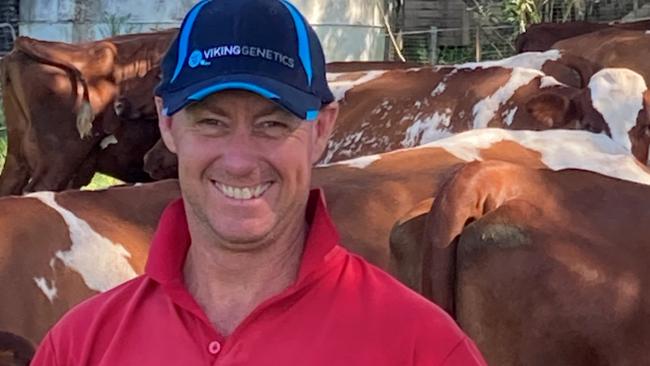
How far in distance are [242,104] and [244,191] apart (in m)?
0.13

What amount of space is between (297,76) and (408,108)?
6739 millimetres

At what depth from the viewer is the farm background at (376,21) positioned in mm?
18688

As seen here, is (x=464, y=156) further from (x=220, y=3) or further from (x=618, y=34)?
(x=618, y=34)

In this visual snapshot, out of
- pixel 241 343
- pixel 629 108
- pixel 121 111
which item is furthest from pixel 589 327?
pixel 121 111

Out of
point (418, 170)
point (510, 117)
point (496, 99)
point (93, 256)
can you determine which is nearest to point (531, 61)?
point (496, 99)

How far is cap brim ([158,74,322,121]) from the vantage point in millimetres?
2051

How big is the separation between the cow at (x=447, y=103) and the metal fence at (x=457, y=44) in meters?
10.2

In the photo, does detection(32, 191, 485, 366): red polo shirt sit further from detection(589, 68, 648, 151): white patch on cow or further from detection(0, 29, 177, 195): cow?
detection(0, 29, 177, 195): cow

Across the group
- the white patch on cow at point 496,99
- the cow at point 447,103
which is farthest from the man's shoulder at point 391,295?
the white patch on cow at point 496,99

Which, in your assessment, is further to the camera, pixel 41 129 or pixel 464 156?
pixel 41 129

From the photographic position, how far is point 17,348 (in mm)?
3000

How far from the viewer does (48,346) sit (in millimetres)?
2166

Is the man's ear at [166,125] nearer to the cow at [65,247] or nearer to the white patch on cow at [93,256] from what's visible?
the cow at [65,247]

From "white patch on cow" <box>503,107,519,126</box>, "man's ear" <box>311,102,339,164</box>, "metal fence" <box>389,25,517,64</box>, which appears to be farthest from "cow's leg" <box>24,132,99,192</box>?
"metal fence" <box>389,25,517,64</box>
